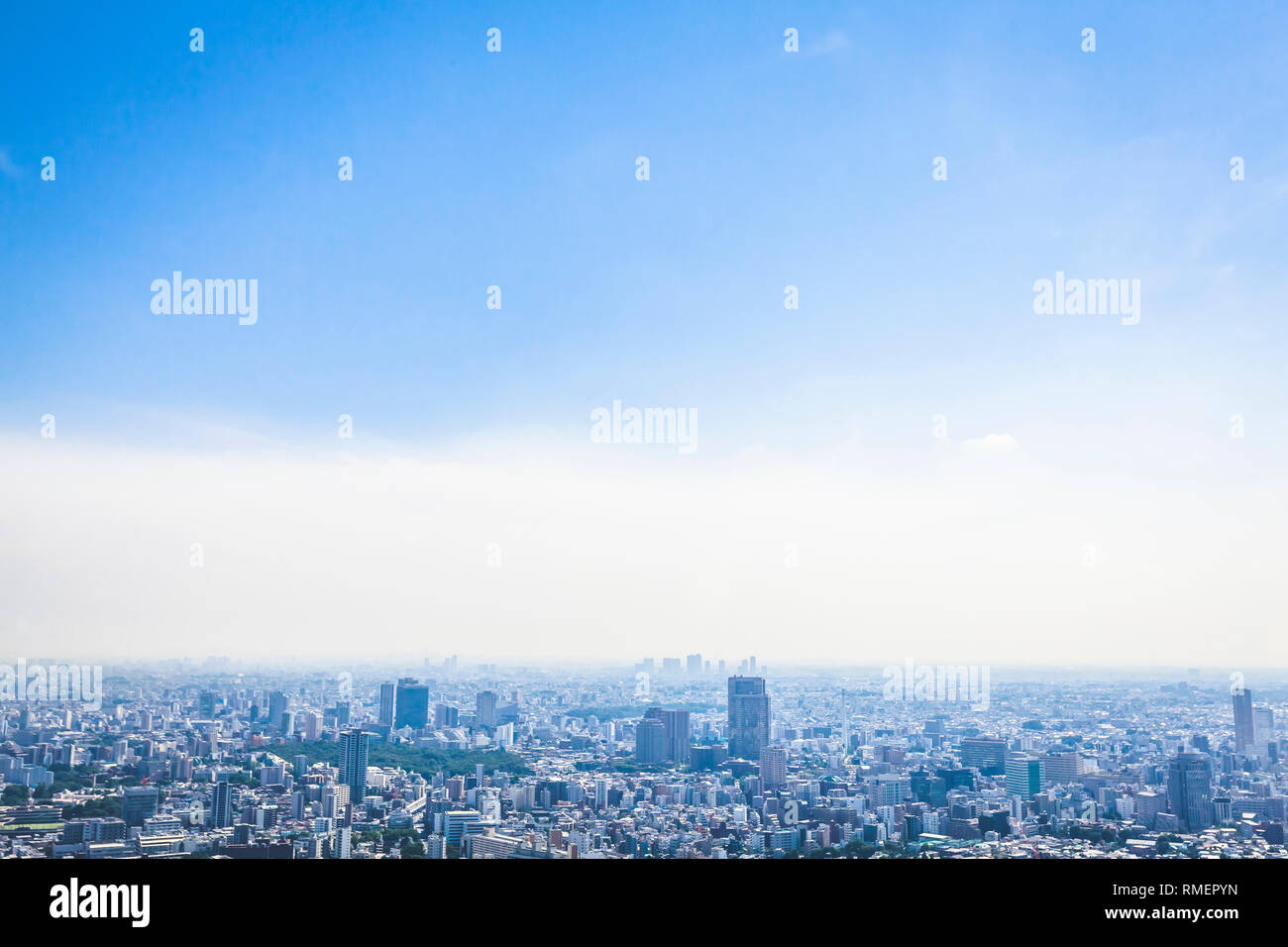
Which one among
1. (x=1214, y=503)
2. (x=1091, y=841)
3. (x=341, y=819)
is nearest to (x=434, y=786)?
(x=341, y=819)

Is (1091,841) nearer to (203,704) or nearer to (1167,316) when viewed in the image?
(1167,316)

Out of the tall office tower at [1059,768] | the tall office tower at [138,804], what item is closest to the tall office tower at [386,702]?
the tall office tower at [138,804]

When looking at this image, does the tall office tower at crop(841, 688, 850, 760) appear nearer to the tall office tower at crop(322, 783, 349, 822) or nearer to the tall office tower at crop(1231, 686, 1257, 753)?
the tall office tower at crop(1231, 686, 1257, 753)

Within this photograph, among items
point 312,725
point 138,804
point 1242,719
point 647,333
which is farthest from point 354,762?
point 1242,719

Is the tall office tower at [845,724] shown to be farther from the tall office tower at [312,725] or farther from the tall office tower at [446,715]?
the tall office tower at [312,725]

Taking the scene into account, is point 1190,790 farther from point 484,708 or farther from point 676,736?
point 484,708
